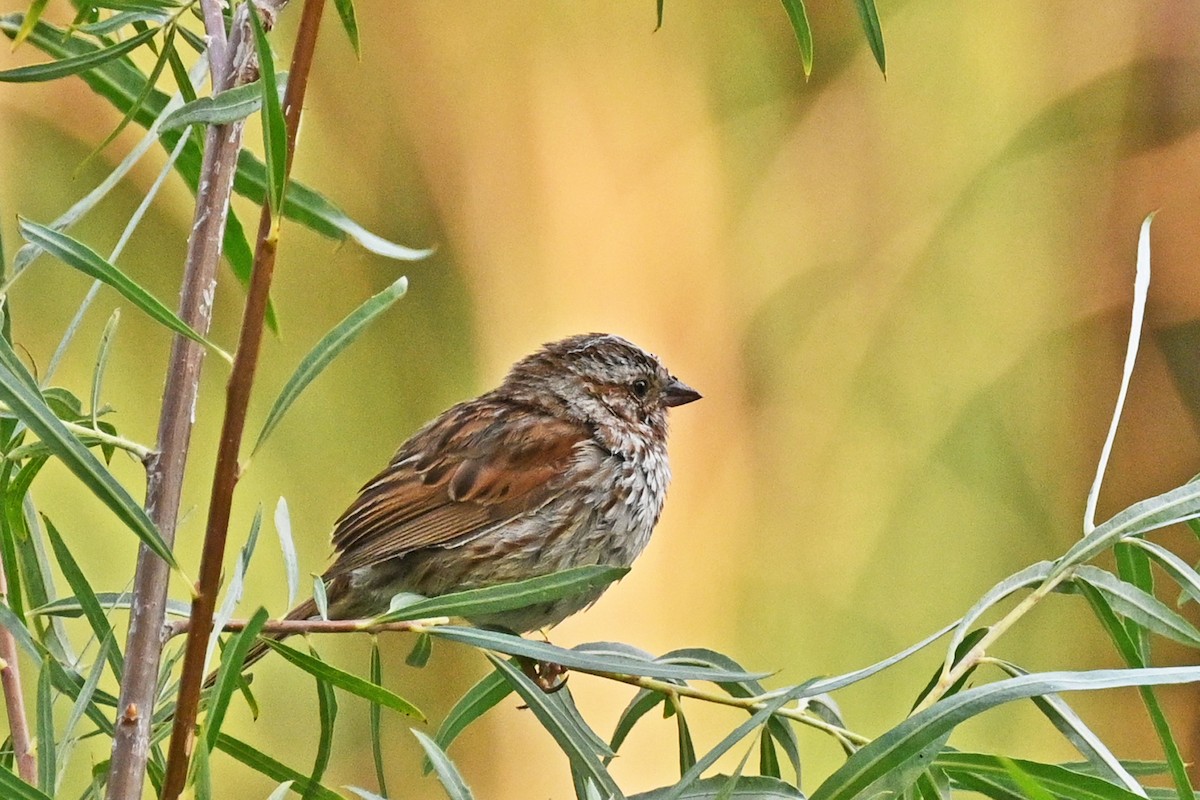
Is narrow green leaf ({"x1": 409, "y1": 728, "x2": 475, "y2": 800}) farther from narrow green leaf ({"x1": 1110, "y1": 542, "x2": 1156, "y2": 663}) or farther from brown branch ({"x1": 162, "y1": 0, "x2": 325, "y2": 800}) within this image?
narrow green leaf ({"x1": 1110, "y1": 542, "x2": 1156, "y2": 663})

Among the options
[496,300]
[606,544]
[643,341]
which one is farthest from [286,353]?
[606,544]

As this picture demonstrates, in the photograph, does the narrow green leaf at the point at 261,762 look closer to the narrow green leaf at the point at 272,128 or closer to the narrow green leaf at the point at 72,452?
the narrow green leaf at the point at 72,452

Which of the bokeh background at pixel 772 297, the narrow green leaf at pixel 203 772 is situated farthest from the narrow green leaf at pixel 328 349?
the bokeh background at pixel 772 297

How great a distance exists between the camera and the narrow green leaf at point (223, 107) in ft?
2.06

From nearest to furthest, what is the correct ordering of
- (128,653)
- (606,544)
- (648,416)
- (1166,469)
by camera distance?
(128,653), (606,544), (648,416), (1166,469)

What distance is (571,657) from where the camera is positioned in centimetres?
72

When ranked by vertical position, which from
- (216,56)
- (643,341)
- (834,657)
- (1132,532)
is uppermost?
(216,56)

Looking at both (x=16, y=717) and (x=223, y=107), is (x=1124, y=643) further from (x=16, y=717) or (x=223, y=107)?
(x=16, y=717)

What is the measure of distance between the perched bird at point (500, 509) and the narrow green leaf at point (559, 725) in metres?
0.49

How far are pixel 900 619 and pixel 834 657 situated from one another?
0.12 m

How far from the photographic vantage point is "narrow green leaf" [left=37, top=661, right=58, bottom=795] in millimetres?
712

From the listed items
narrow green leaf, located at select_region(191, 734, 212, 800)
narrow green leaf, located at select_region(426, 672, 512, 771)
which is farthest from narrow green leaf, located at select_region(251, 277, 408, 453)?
narrow green leaf, located at select_region(426, 672, 512, 771)

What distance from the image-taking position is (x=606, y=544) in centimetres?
138

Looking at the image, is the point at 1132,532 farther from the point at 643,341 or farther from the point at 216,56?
the point at 643,341
